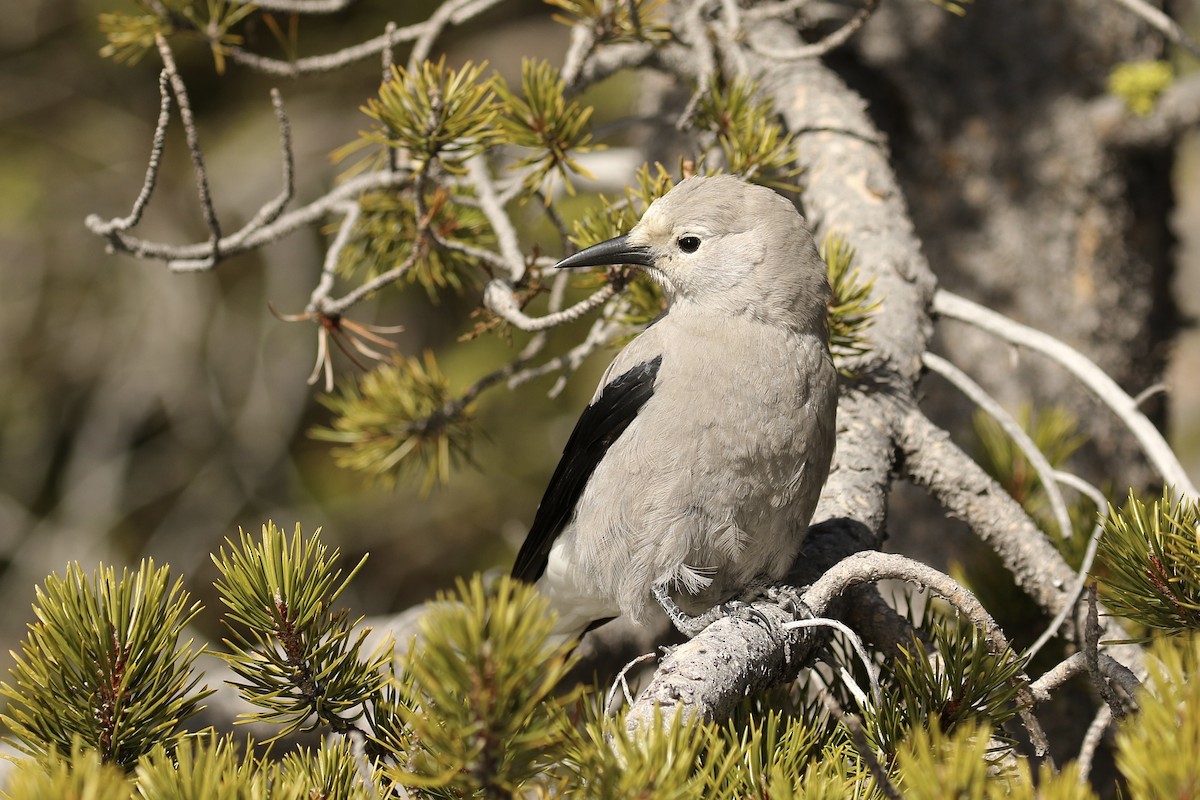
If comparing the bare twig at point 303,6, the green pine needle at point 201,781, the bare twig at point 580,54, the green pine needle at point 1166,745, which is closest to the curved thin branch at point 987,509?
the green pine needle at point 1166,745

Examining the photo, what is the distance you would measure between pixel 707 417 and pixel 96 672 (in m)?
1.30

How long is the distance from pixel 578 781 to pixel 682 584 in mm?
1102

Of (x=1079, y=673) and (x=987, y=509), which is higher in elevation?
(x=1079, y=673)

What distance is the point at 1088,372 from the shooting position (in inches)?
96.6

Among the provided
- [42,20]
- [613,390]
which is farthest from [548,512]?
[42,20]

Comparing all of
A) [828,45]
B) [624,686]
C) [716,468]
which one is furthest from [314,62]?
[624,686]

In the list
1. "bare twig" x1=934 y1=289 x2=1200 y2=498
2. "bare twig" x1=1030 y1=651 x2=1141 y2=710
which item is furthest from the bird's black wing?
"bare twig" x1=1030 y1=651 x2=1141 y2=710

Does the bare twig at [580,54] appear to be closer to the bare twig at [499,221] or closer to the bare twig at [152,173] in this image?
the bare twig at [499,221]

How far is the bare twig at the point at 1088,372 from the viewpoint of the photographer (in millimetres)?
2283

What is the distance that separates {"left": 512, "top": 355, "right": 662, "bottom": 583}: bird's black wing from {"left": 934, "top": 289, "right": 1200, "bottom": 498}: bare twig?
85cm

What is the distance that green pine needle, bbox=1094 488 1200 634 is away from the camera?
58.2 inches

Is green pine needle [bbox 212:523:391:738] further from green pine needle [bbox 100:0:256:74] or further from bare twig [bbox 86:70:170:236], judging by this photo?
green pine needle [bbox 100:0:256:74]

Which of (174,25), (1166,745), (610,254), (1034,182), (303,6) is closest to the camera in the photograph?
(1166,745)

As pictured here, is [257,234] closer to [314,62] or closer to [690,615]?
[314,62]
